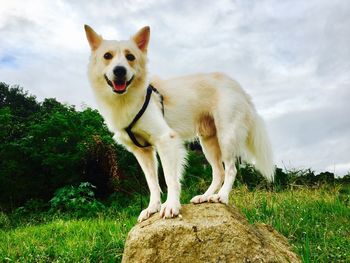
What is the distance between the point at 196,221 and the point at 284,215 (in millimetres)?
3233

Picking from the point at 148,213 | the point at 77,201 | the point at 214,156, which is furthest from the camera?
the point at 77,201

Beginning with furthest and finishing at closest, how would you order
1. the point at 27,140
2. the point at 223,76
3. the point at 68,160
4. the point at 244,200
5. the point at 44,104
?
the point at 44,104 → the point at 27,140 → the point at 68,160 → the point at 244,200 → the point at 223,76

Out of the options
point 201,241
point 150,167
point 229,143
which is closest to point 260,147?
point 229,143

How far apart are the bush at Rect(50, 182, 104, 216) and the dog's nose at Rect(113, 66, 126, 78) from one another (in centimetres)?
715

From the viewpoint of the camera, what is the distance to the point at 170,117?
491cm

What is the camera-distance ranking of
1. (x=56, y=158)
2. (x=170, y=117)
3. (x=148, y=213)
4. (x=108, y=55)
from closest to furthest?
(x=108, y=55) < (x=148, y=213) < (x=170, y=117) < (x=56, y=158)

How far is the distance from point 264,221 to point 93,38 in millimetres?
3641

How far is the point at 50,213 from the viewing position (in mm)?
11297

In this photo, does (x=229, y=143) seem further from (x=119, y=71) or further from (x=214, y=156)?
(x=119, y=71)

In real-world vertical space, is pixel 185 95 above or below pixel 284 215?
above

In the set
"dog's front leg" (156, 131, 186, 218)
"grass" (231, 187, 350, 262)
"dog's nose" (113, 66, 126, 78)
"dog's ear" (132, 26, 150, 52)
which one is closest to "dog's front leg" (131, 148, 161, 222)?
"dog's front leg" (156, 131, 186, 218)

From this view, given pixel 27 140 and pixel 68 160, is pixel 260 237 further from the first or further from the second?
pixel 27 140

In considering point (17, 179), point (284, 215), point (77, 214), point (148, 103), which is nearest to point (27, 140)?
point (17, 179)

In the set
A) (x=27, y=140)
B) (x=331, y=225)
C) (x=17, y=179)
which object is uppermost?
(x=27, y=140)
